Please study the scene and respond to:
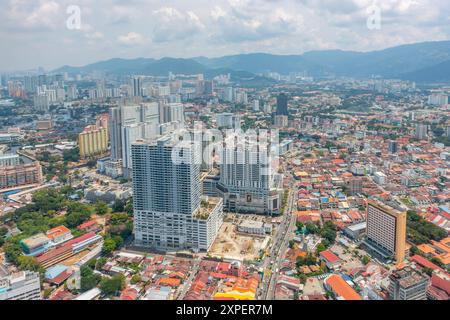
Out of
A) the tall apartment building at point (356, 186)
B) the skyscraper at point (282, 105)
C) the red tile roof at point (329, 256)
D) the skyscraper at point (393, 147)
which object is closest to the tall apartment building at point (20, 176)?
the red tile roof at point (329, 256)

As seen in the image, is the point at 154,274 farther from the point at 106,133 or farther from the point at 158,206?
the point at 106,133

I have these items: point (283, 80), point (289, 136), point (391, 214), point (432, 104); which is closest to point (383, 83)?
point (432, 104)

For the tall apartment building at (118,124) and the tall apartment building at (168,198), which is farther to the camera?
the tall apartment building at (118,124)

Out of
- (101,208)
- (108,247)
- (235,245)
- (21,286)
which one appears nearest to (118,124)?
(101,208)

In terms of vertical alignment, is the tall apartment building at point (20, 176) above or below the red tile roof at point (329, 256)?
above

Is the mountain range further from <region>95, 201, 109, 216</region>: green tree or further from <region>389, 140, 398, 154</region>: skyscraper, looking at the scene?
<region>95, 201, 109, 216</region>: green tree

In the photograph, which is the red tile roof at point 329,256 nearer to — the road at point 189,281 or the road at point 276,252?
the road at point 276,252

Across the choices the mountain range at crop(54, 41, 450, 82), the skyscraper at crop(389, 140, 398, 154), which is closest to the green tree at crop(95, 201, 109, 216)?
the skyscraper at crop(389, 140, 398, 154)
